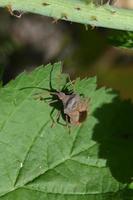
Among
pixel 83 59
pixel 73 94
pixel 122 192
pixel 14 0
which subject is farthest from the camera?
pixel 83 59

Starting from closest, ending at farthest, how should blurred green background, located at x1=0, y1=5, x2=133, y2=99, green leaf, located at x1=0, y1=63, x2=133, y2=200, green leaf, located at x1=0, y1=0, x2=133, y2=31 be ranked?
green leaf, located at x1=0, y1=0, x2=133, y2=31 < green leaf, located at x1=0, y1=63, x2=133, y2=200 < blurred green background, located at x1=0, y1=5, x2=133, y2=99

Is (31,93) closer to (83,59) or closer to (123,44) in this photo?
(123,44)

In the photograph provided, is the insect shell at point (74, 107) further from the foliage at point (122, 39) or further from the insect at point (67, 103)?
the foliage at point (122, 39)

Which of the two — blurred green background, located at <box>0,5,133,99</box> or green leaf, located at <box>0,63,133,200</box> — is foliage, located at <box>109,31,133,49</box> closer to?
green leaf, located at <box>0,63,133,200</box>

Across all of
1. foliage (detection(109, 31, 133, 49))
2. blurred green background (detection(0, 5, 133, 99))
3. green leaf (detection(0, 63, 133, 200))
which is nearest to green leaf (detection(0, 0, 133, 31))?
foliage (detection(109, 31, 133, 49))

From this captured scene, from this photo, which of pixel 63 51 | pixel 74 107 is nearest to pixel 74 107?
pixel 74 107

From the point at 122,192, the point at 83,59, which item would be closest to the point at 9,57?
the point at 83,59

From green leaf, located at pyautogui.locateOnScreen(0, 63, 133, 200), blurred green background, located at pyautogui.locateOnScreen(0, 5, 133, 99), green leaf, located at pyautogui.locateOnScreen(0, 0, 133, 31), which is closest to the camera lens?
green leaf, located at pyautogui.locateOnScreen(0, 0, 133, 31)
